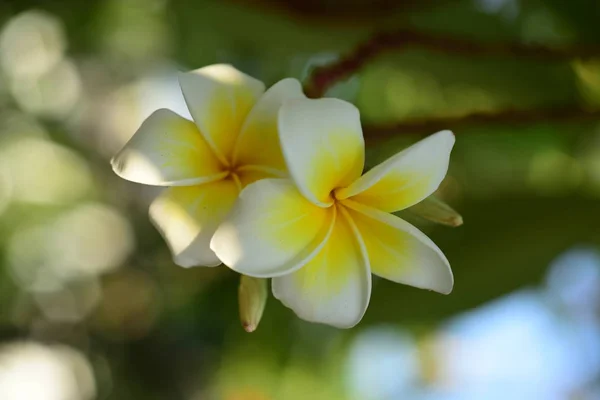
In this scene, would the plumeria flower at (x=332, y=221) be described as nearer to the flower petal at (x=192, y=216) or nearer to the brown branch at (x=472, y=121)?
the flower petal at (x=192, y=216)

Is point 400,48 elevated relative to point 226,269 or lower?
elevated

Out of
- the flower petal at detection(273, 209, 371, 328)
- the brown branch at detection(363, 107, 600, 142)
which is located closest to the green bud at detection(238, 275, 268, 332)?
the flower petal at detection(273, 209, 371, 328)

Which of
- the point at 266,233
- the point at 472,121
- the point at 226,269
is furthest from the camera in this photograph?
the point at 226,269

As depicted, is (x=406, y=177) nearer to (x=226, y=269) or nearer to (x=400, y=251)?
(x=400, y=251)

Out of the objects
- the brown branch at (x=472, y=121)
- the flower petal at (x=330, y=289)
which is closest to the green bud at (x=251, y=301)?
the flower petal at (x=330, y=289)

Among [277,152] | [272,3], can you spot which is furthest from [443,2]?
[277,152]

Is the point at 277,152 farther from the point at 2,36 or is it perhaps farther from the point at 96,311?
the point at 96,311

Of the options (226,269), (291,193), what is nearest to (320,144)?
(291,193)
